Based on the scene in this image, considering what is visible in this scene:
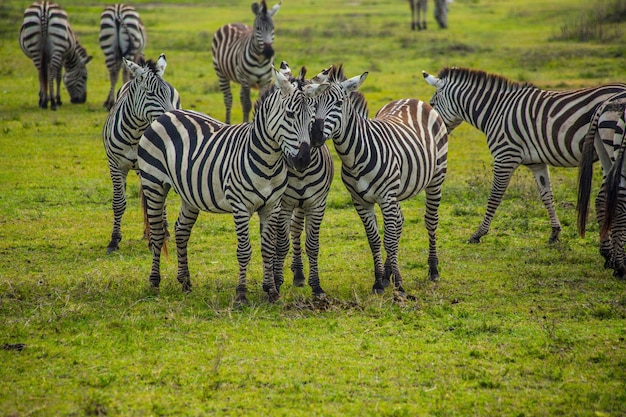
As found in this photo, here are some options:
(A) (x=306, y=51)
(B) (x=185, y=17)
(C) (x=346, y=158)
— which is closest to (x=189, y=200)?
(C) (x=346, y=158)

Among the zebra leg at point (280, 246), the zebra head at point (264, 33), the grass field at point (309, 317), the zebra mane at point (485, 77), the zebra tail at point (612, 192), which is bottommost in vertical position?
the grass field at point (309, 317)

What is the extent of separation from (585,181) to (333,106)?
10.4 feet

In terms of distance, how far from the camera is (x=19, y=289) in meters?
8.02

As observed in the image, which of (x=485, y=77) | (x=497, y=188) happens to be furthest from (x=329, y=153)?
(x=485, y=77)

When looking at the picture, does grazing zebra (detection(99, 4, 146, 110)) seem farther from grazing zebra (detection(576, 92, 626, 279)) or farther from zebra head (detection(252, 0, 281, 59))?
grazing zebra (detection(576, 92, 626, 279))

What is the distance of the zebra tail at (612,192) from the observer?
8367mm

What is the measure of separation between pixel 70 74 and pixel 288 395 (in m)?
15.4

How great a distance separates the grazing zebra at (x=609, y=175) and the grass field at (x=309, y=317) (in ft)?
1.10

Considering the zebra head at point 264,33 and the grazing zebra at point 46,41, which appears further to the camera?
the grazing zebra at point 46,41

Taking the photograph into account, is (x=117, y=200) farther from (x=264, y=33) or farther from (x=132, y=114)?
(x=264, y=33)

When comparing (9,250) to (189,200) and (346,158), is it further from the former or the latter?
(346,158)

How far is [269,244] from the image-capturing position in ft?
25.6

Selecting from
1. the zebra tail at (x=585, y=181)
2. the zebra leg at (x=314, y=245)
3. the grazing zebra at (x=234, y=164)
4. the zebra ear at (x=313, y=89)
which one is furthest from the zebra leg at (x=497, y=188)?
the zebra ear at (x=313, y=89)

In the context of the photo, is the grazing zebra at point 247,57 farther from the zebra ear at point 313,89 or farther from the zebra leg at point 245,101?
the zebra ear at point 313,89
